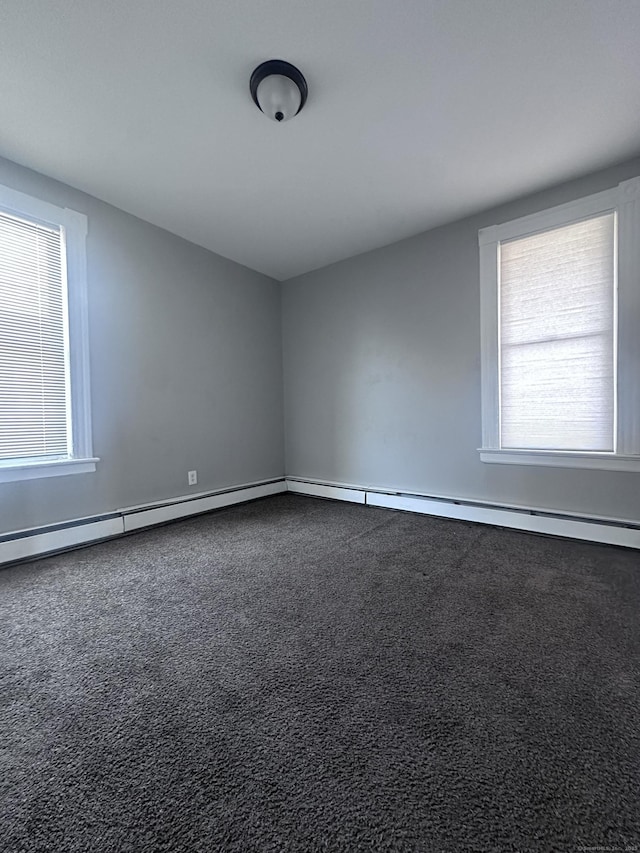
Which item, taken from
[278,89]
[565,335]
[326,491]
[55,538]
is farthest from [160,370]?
[565,335]

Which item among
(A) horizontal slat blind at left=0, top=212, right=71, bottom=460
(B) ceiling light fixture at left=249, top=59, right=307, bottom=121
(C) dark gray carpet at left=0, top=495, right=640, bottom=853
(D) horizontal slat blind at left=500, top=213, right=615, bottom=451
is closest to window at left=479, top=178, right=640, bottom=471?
(D) horizontal slat blind at left=500, top=213, right=615, bottom=451

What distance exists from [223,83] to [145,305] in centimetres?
176

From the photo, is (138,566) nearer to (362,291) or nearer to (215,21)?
(215,21)

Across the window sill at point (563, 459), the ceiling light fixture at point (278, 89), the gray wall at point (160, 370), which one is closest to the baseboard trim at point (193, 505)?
the gray wall at point (160, 370)

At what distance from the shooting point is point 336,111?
1930mm

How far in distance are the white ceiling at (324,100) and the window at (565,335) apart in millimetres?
326

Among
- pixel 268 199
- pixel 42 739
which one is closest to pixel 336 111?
pixel 268 199

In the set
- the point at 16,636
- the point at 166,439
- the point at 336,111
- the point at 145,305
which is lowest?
the point at 16,636

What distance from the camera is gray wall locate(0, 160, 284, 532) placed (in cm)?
267

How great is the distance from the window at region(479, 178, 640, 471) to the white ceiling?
0.33 meters

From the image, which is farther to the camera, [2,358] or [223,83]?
[2,358]

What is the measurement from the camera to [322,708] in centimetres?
114

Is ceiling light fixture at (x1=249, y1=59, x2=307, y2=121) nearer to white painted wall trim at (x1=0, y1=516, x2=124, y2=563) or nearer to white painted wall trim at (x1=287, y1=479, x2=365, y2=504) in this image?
white painted wall trim at (x1=0, y1=516, x2=124, y2=563)

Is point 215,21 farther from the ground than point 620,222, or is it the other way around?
point 215,21
